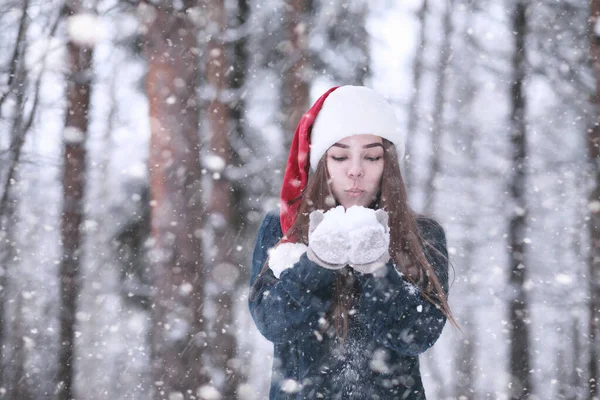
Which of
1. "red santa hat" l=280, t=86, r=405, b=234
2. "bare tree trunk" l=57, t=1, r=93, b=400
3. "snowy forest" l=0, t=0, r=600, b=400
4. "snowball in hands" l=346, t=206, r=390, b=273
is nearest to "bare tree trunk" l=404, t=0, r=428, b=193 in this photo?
"snowy forest" l=0, t=0, r=600, b=400

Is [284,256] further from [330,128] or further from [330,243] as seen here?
[330,128]

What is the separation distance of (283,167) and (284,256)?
3776 mm

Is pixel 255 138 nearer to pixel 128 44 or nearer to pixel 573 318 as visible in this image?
pixel 128 44

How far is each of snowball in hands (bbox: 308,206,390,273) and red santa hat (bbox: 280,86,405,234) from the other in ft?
1.39

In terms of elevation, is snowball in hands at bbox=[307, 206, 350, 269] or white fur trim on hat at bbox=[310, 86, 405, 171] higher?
white fur trim on hat at bbox=[310, 86, 405, 171]

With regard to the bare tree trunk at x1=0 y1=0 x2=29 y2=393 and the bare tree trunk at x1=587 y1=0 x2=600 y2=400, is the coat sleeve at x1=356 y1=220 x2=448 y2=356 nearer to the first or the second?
the bare tree trunk at x1=587 y1=0 x2=600 y2=400

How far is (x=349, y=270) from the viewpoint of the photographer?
6.64ft

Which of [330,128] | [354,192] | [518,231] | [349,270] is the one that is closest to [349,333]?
[349,270]

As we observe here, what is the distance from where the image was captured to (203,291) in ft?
14.8

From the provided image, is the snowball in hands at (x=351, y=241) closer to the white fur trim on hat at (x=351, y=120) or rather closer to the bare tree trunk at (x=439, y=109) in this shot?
the white fur trim on hat at (x=351, y=120)

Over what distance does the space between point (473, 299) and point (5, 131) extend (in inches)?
221

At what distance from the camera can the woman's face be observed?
2137 millimetres

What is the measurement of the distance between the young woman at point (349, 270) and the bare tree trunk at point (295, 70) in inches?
113

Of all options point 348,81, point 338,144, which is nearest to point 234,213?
point 348,81
